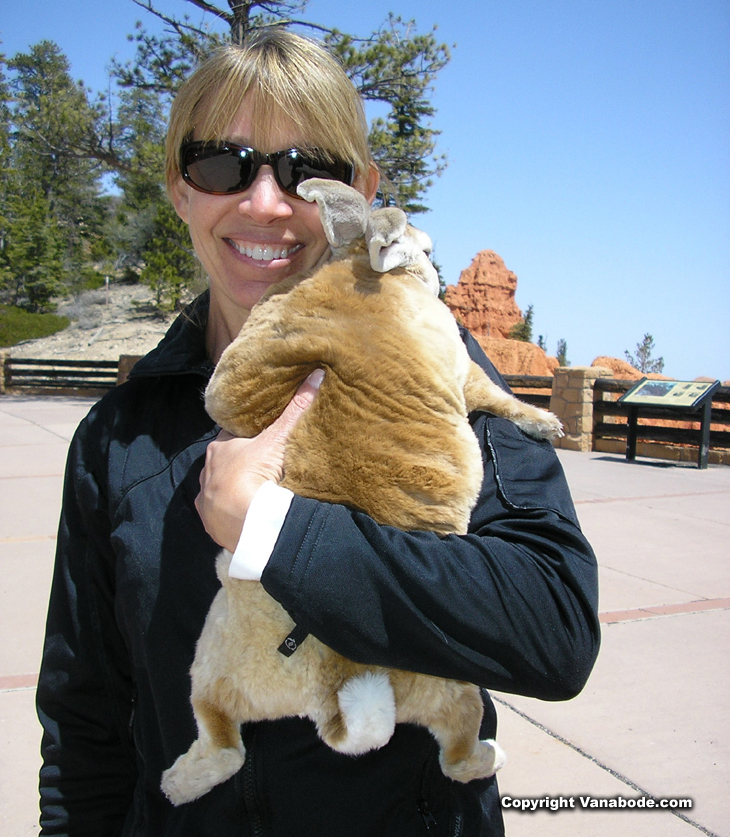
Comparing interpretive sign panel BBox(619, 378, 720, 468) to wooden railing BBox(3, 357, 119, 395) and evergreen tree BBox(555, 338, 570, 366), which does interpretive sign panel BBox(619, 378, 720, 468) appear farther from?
evergreen tree BBox(555, 338, 570, 366)

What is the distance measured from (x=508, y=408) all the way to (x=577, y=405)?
12.1 m

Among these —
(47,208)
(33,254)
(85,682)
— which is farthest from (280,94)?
(47,208)

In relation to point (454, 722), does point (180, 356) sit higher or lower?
higher

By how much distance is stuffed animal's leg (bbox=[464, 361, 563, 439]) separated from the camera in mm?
1373

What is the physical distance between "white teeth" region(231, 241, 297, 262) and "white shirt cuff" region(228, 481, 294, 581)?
71 centimetres

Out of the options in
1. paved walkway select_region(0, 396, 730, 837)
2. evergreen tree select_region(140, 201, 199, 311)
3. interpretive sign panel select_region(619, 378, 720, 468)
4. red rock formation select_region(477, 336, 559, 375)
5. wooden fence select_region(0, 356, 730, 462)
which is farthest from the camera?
red rock formation select_region(477, 336, 559, 375)

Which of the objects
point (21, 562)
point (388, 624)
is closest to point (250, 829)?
point (388, 624)

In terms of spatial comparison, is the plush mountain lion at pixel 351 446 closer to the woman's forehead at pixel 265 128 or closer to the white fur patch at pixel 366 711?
the white fur patch at pixel 366 711

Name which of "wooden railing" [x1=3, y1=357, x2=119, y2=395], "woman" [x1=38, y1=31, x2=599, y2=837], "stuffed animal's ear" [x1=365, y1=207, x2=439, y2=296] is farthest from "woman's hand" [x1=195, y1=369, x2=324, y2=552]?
"wooden railing" [x1=3, y1=357, x2=119, y2=395]

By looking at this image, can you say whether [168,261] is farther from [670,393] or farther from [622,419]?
[670,393]

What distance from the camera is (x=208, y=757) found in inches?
51.3

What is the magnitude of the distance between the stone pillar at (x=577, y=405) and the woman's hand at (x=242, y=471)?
1191cm

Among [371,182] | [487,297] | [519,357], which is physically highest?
[487,297]

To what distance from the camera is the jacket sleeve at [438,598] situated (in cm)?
112
